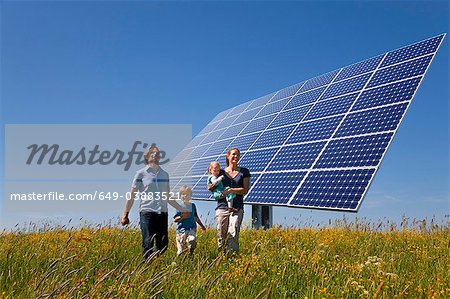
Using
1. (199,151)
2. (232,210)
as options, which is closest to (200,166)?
(199,151)

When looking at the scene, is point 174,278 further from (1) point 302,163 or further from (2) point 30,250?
(1) point 302,163

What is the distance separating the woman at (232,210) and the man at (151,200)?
0.92 metres

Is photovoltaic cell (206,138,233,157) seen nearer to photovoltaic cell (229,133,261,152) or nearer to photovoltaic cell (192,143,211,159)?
photovoltaic cell (229,133,261,152)

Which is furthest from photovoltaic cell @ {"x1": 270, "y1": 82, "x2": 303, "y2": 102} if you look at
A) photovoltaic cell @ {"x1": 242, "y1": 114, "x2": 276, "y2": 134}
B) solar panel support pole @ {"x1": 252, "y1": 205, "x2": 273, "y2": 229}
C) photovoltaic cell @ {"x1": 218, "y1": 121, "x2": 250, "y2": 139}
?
solar panel support pole @ {"x1": 252, "y1": 205, "x2": 273, "y2": 229}

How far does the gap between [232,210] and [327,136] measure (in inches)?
175

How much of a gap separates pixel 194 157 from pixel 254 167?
17.5ft

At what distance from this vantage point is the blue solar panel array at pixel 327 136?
9.09 m

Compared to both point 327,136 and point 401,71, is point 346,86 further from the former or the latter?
point 327,136

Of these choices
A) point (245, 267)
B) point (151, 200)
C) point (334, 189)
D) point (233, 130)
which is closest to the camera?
point (245, 267)

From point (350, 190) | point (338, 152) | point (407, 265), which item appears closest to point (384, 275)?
point (407, 265)

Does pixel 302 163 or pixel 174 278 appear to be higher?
pixel 302 163

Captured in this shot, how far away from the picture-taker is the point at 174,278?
16.6 ft

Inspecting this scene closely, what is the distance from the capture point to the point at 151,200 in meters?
7.38

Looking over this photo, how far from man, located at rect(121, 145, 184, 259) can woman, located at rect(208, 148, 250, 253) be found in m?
0.92
